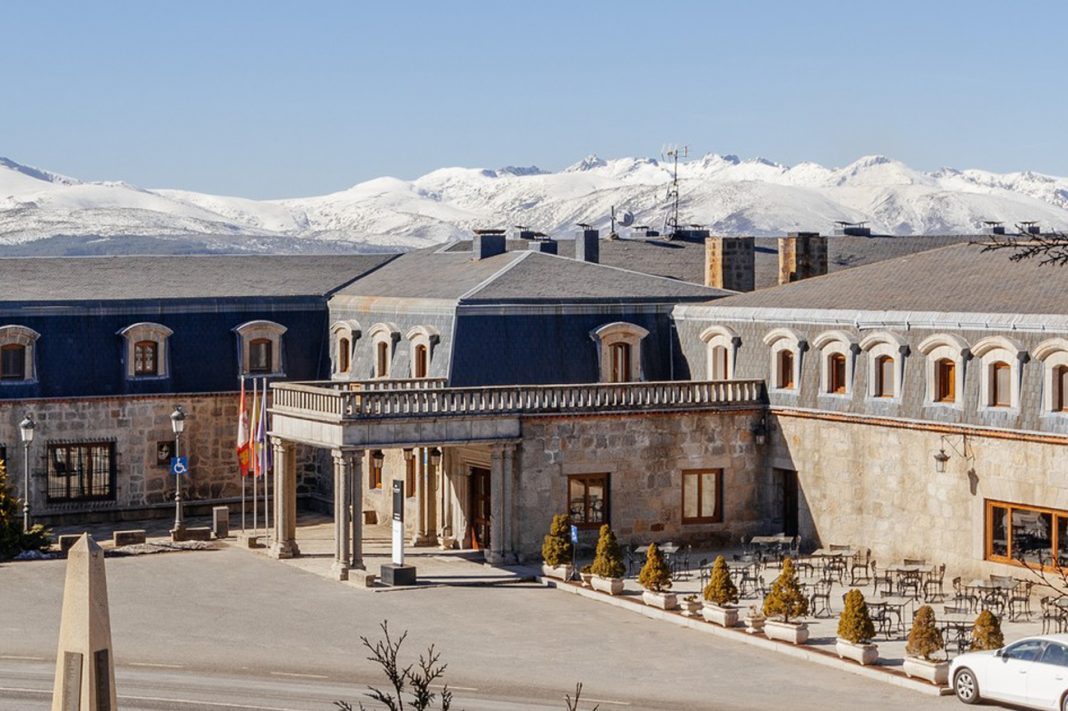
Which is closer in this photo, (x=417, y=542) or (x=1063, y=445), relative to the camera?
(x=1063, y=445)

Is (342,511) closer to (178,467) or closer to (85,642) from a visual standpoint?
(178,467)

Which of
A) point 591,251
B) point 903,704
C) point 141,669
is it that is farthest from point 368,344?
point 903,704

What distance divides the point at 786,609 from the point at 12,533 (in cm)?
2150

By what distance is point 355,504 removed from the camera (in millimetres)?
47469

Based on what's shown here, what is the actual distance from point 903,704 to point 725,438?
18.4 metres

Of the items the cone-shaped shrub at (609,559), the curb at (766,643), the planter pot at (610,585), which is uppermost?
the cone-shaped shrub at (609,559)

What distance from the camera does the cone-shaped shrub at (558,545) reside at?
46.9 meters

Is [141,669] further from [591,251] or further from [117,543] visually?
[591,251]

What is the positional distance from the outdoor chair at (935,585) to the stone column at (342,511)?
544 inches

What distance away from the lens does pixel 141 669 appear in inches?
1454

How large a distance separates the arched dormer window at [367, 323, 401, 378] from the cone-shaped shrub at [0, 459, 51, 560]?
10842mm

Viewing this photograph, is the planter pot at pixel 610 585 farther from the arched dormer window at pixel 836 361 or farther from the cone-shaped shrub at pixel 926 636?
Result: the cone-shaped shrub at pixel 926 636

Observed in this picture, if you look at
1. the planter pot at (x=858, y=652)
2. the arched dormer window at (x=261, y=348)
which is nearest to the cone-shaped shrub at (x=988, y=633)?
the planter pot at (x=858, y=652)

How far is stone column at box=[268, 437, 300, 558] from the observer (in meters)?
50.9
